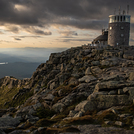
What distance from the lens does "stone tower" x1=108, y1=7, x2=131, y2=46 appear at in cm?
7200

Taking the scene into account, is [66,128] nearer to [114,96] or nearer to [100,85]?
[114,96]

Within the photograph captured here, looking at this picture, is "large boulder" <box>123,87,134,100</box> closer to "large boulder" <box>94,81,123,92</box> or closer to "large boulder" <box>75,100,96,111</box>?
"large boulder" <box>94,81,123,92</box>

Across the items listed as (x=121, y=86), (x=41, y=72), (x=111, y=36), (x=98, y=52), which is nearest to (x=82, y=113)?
(x=121, y=86)

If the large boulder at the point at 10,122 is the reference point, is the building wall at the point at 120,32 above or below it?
above

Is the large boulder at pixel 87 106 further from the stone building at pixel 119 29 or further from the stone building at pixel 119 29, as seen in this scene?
the stone building at pixel 119 29

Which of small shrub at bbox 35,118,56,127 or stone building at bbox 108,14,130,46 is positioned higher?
stone building at bbox 108,14,130,46

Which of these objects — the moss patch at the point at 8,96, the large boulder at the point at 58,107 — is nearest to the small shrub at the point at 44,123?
the large boulder at the point at 58,107

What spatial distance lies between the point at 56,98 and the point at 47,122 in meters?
9.24

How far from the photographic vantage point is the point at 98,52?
5666 cm

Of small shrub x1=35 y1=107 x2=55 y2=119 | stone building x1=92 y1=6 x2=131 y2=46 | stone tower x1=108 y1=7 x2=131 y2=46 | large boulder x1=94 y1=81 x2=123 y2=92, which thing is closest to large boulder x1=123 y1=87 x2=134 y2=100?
large boulder x1=94 y1=81 x2=123 y2=92

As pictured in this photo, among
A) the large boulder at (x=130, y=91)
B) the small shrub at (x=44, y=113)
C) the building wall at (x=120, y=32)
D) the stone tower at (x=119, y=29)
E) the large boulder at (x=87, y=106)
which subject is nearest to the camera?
the large boulder at (x=87, y=106)

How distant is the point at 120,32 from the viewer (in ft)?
239

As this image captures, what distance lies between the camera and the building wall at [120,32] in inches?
2844

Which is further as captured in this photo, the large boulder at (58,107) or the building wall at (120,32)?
the building wall at (120,32)
